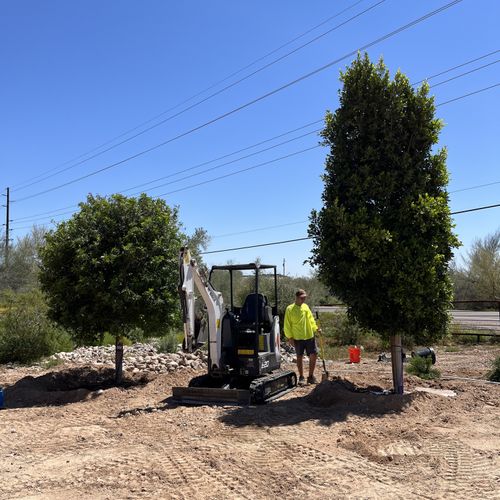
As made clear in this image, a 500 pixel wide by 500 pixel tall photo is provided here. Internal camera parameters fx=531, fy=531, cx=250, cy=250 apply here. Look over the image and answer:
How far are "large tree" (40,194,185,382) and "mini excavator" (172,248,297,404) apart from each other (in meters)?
1.84

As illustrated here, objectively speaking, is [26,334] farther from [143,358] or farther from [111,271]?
[111,271]

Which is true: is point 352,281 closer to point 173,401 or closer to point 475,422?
point 475,422

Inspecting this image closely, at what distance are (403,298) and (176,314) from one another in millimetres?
4937

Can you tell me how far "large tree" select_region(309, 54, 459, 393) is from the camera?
9.16 meters

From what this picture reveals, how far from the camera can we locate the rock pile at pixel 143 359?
13.3 m

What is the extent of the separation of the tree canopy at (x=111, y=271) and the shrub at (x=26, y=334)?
4.49 m

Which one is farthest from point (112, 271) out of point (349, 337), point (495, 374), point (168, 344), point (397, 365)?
point (349, 337)

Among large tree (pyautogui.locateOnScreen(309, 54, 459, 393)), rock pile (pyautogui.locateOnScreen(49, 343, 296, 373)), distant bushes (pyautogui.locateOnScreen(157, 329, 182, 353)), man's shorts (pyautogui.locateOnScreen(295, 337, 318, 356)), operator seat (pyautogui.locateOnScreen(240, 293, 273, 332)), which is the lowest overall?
rock pile (pyautogui.locateOnScreen(49, 343, 296, 373))

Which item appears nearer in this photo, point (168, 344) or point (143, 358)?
point (143, 358)

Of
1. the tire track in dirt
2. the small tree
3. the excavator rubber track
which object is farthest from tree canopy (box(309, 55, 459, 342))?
the small tree

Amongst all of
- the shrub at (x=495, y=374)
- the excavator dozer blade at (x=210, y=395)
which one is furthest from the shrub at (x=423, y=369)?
the excavator dozer blade at (x=210, y=395)

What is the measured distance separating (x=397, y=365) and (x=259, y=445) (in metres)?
3.88

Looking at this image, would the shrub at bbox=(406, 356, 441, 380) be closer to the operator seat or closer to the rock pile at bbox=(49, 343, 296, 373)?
the operator seat

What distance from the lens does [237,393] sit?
29.9 ft
